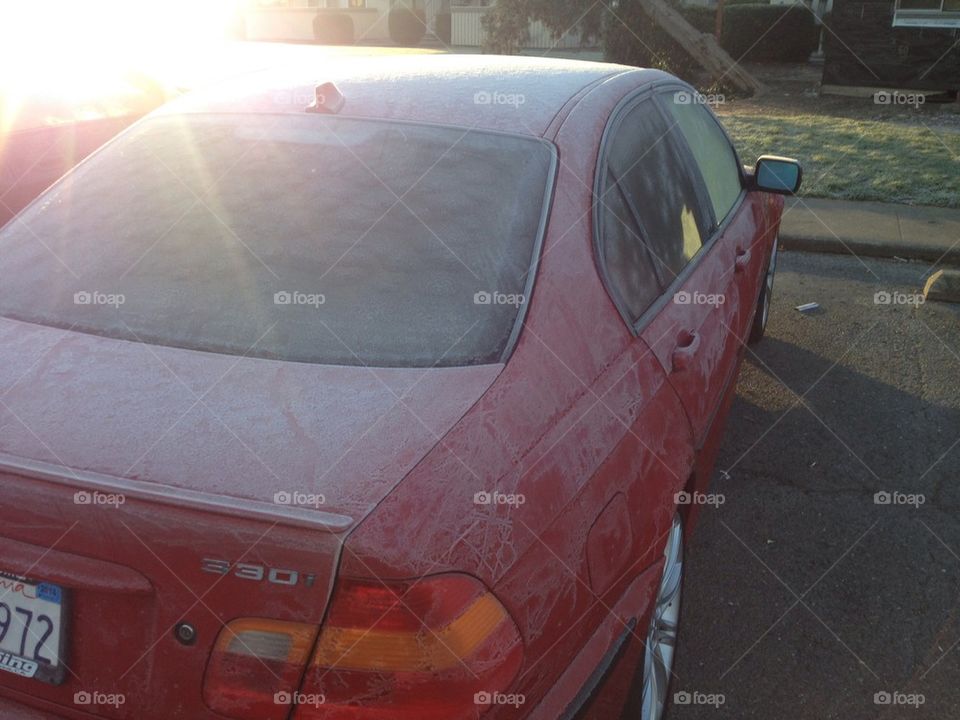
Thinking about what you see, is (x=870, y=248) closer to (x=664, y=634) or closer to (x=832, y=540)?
(x=832, y=540)

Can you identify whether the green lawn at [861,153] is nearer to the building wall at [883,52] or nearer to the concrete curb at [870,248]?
the concrete curb at [870,248]

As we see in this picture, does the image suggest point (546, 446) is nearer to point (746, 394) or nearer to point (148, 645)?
point (148, 645)

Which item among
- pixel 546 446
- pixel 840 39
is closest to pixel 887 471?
pixel 546 446

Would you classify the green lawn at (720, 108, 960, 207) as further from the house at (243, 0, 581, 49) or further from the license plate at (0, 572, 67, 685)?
the house at (243, 0, 581, 49)

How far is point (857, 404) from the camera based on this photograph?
5.03 metres

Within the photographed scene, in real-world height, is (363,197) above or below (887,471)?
above

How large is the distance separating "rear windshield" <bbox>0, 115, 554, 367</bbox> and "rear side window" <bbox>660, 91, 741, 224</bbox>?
1344 mm

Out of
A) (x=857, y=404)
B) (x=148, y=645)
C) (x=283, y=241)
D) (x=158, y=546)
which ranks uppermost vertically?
(x=283, y=241)

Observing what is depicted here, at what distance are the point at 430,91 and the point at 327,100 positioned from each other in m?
0.30

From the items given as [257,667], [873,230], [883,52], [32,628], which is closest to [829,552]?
[257,667]

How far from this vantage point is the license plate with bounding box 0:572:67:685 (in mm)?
1817

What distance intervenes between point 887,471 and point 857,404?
72cm

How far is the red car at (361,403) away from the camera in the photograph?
169cm

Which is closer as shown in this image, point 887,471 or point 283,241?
point 283,241
